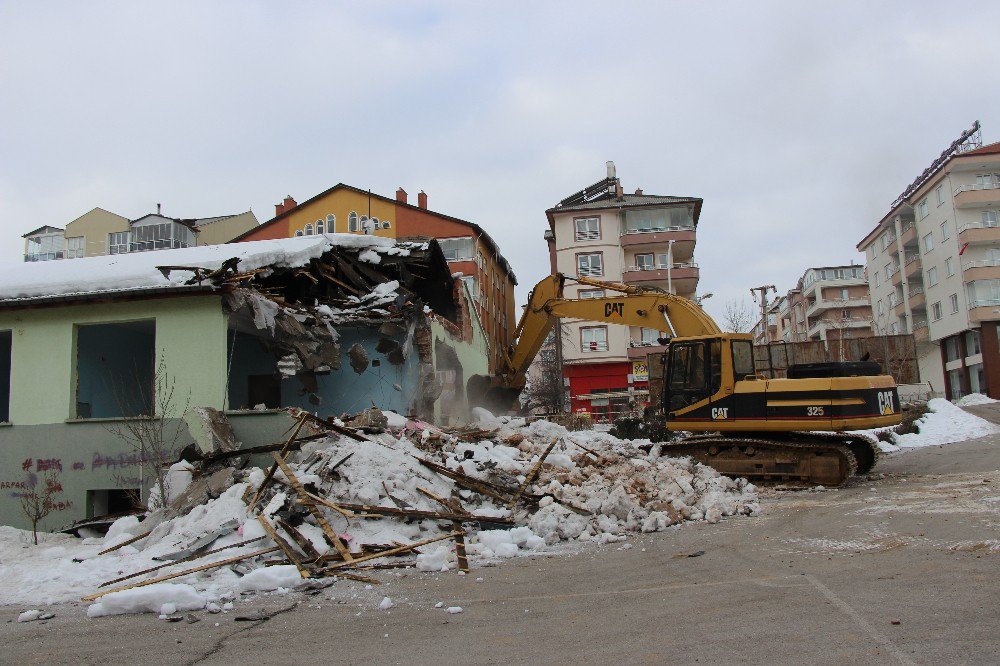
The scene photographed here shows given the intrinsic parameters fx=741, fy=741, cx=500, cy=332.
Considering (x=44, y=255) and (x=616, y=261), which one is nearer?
(x=616, y=261)

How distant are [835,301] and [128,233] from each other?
66.8 meters

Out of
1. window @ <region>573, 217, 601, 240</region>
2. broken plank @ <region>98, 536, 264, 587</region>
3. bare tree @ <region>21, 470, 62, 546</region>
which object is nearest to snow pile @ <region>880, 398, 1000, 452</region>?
broken plank @ <region>98, 536, 264, 587</region>

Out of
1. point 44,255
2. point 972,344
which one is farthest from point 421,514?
point 44,255

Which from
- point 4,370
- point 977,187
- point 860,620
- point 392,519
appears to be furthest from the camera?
point 977,187

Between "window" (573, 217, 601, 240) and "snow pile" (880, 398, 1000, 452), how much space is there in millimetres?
25911

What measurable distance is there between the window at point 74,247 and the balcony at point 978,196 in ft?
186

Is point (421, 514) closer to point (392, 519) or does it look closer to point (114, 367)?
point (392, 519)

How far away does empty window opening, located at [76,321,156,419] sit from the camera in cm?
1473

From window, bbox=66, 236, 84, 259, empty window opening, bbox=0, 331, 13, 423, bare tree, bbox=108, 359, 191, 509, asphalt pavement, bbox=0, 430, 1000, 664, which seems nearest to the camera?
asphalt pavement, bbox=0, 430, 1000, 664

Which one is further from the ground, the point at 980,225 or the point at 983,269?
the point at 980,225

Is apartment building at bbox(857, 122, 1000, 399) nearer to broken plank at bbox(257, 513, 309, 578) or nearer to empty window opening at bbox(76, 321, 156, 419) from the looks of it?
empty window opening at bbox(76, 321, 156, 419)

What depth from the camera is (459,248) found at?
42.2 meters

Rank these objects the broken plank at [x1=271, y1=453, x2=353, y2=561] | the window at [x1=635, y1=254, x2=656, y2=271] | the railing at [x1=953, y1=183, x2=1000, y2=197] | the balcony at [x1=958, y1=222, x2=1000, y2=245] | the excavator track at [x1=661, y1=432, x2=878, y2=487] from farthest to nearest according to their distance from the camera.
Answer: the window at [x1=635, y1=254, x2=656, y2=271] → the railing at [x1=953, y1=183, x2=1000, y2=197] → the balcony at [x1=958, y1=222, x2=1000, y2=245] → the excavator track at [x1=661, y1=432, x2=878, y2=487] → the broken plank at [x1=271, y1=453, x2=353, y2=561]

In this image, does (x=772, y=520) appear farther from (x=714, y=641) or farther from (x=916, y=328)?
(x=916, y=328)
